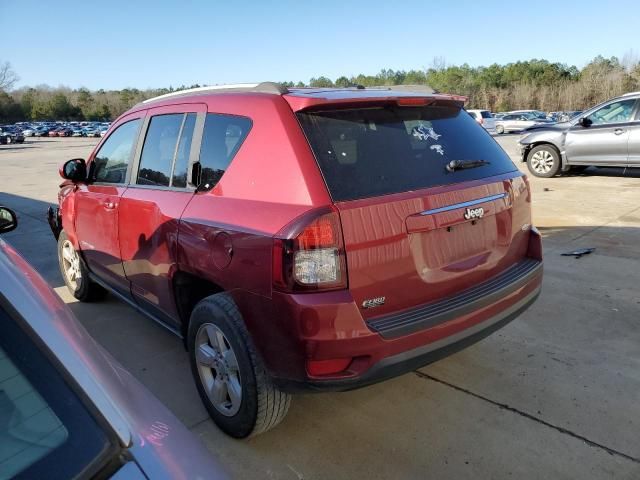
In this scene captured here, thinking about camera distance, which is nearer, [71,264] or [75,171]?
[75,171]

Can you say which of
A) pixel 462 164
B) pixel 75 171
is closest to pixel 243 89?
pixel 462 164

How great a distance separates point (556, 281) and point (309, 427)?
3.11m

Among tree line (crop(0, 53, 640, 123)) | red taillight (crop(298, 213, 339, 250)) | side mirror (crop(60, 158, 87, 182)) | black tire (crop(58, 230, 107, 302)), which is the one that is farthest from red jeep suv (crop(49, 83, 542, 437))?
tree line (crop(0, 53, 640, 123))

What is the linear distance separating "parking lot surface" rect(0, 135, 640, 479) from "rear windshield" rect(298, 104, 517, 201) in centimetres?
131

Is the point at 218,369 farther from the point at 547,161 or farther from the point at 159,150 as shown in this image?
the point at 547,161

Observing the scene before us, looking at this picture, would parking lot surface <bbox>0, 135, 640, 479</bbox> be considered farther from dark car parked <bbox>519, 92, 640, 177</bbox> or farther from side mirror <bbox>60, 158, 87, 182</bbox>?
dark car parked <bbox>519, 92, 640, 177</bbox>

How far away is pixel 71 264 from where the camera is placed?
4750 millimetres

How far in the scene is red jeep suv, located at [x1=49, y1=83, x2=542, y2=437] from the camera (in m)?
2.17

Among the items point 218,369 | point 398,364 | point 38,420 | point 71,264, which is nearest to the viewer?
point 38,420

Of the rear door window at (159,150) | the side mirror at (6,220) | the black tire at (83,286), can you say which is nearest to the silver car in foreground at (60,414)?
the side mirror at (6,220)

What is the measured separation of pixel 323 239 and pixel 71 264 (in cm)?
356

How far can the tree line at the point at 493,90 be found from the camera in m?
63.3

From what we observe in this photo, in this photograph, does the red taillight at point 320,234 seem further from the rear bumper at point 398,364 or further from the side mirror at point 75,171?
the side mirror at point 75,171

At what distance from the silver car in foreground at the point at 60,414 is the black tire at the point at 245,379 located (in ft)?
3.59
